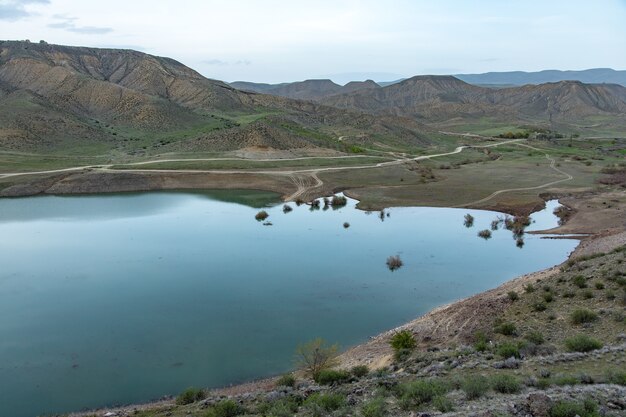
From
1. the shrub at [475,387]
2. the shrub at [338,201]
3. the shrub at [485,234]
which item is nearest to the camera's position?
the shrub at [475,387]

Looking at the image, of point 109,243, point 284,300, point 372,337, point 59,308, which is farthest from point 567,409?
point 109,243

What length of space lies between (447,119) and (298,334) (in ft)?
475

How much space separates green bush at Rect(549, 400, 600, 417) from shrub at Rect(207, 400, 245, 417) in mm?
6551

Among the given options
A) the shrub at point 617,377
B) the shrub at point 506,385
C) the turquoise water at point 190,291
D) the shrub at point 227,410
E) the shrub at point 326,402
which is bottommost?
the turquoise water at point 190,291

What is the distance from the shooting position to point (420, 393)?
449 inches

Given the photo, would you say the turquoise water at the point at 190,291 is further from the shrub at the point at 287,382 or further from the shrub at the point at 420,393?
the shrub at the point at 420,393

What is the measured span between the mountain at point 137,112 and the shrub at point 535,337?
2372 inches

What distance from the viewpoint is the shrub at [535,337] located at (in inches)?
605

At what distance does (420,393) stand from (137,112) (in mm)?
94604

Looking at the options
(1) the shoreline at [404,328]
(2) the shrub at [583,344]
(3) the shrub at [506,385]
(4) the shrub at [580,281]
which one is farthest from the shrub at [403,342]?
(4) the shrub at [580,281]

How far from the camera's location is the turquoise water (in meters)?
18.3

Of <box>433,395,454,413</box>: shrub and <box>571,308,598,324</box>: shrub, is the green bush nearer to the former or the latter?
<box>433,395,454,413</box>: shrub

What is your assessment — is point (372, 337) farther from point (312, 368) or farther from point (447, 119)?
point (447, 119)

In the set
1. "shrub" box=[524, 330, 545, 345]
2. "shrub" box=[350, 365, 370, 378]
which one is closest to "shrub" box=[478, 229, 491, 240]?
"shrub" box=[524, 330, 545, 345]
